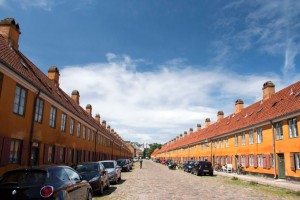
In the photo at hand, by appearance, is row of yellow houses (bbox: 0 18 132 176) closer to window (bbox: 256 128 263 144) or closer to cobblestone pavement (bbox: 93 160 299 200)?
cobblestone pavement (bbox: 93 160 299 200)

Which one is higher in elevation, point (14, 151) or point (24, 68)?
point (24, 68)

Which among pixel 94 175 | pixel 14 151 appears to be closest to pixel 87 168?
pixel 94 175

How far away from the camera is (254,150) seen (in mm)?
30656

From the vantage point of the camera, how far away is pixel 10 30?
64.0ft

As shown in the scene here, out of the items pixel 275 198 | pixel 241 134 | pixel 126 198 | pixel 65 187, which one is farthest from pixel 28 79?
pixel 241 134

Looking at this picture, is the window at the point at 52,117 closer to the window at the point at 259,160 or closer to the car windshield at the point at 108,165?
the car windshield at the point at 108,165

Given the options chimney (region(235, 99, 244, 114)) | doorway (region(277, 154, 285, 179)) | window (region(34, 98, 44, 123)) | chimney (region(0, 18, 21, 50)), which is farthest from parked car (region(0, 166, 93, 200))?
chimney (region(235, 99, 244, 114))

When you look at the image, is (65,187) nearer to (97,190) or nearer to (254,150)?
(97,190)

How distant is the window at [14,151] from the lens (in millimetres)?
14844

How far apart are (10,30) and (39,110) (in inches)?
215

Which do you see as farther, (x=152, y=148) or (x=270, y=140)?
(x=152, y=148)

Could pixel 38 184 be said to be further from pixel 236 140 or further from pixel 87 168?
pixel 236 140

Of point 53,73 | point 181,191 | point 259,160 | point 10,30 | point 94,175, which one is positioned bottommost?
point 181,191

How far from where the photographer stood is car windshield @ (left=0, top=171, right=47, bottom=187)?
7164mm
